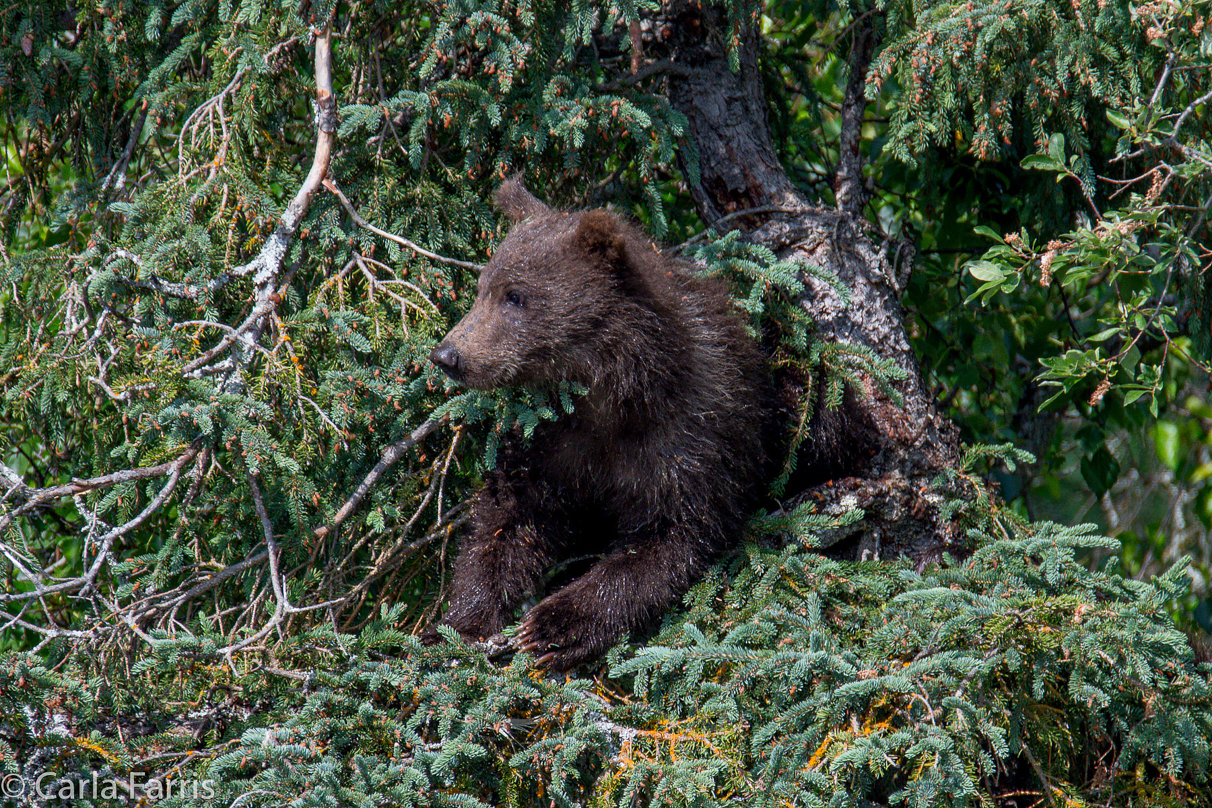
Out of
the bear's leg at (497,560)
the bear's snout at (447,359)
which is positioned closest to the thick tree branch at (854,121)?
the bear's leg at (497,560)

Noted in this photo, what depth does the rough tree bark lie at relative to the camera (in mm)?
3961

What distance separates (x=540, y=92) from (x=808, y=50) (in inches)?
117

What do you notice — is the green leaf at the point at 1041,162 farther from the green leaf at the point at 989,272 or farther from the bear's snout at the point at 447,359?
the bear's snout at the point at 447,359

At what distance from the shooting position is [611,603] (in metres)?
3.51

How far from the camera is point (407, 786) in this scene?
274 centimetres

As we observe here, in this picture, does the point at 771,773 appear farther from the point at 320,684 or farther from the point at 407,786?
the point at 320,684

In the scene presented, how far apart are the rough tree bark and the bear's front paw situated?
3.25ft

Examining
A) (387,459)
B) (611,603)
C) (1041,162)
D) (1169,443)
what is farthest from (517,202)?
(1169,443)

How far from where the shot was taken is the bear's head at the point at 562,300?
3.45m

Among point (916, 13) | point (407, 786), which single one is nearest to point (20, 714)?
point (407, 786)

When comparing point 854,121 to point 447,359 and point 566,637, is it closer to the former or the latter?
point 447,359

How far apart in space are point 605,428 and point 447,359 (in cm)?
76

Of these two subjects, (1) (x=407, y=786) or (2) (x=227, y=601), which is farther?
(2) (x=227, y=601)

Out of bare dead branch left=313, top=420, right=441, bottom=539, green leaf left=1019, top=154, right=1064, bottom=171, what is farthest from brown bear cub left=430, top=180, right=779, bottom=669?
green leaf left=1019, top=154, right=1064, bottom=171
